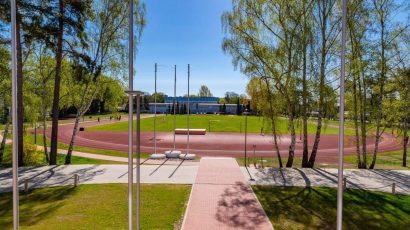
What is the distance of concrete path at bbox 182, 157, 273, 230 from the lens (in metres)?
10.8

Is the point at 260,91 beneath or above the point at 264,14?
beneath

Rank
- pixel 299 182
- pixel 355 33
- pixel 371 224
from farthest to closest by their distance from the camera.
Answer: pixel 355 33 → pixel 299 182 → pixel 371 224

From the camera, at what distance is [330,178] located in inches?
691

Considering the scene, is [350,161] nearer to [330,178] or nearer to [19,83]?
[330,178]

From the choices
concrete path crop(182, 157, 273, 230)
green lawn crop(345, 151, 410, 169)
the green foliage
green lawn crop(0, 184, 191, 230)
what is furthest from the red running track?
green lawn crop(0, 184, 191, 230)

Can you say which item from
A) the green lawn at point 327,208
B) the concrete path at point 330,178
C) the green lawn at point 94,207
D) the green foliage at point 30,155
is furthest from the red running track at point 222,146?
the green lawn at point 94,207

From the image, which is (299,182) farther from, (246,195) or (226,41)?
(226,41)

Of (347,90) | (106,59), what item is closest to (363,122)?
(347,90)

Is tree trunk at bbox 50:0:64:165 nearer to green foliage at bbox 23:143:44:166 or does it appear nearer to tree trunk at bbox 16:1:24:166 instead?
green foliage at bbox 23:143:44:166

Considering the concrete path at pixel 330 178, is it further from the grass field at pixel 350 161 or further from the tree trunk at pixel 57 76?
the tree trunk at pixel 57 76

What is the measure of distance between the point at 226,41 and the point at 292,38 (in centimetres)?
437

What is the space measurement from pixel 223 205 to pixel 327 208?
424 centimetres

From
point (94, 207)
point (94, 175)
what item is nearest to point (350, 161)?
point (94, 175)

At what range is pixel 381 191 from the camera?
597 inches
